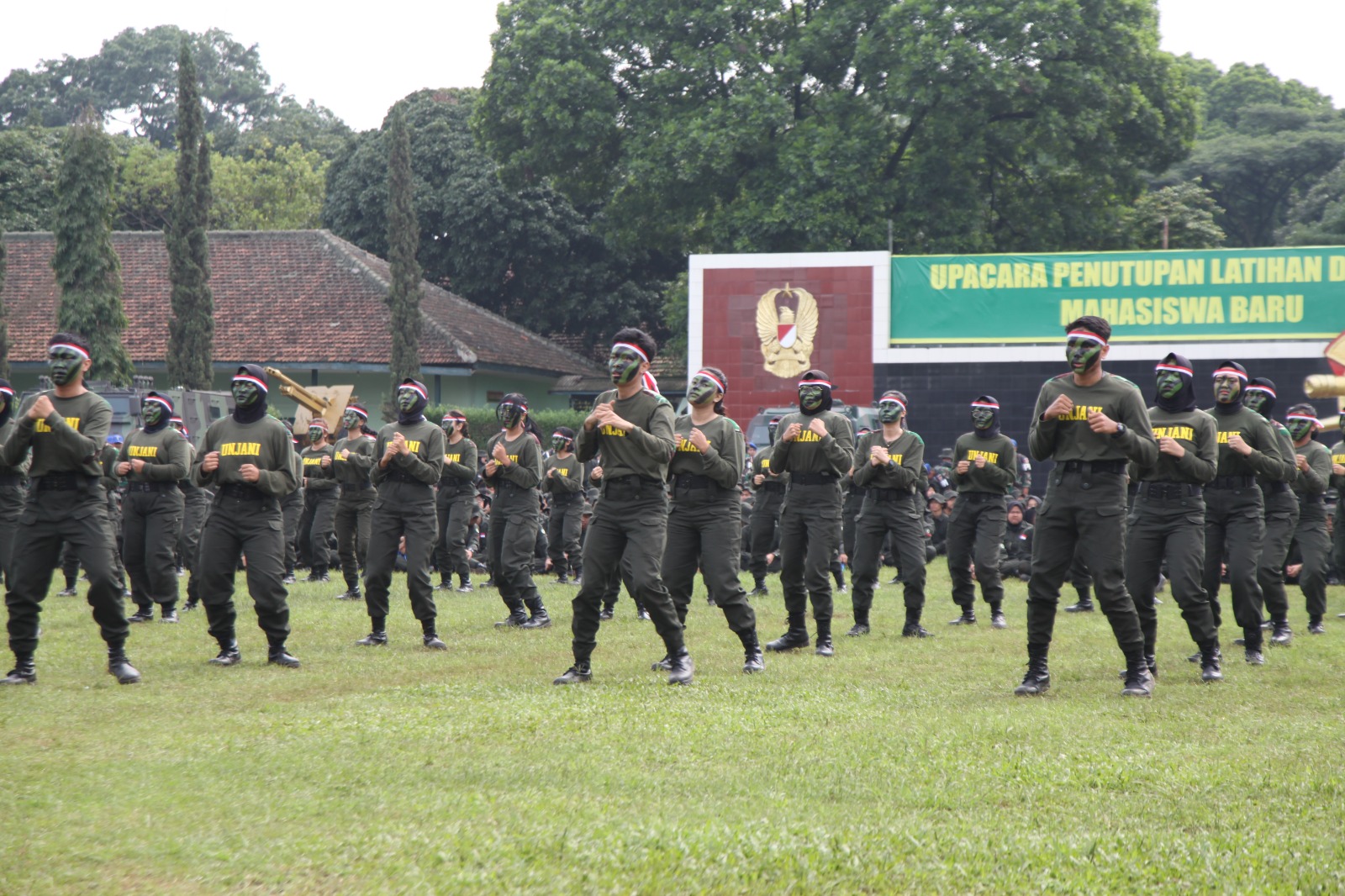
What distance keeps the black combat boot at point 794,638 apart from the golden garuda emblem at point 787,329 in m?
16.8

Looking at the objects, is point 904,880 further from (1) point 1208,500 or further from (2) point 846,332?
(2) point 846,332

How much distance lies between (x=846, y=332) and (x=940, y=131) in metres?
10.0

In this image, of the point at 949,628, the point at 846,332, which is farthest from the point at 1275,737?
the point at 846,332

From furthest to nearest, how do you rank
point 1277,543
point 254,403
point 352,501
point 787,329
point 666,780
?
point 787,329 → point 352,501 → point 1277,543 → point 254,403 → point 666,780

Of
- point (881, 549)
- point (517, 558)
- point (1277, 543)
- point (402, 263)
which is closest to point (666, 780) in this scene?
point (517, 558)

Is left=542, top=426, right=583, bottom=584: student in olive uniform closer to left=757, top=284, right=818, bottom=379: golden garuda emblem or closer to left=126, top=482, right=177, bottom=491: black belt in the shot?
left=126, top=482, right=177, bottom=491: black belt

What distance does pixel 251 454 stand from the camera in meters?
10.0

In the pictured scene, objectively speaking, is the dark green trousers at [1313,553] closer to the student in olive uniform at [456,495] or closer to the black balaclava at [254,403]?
the student in olive uniform at [456,495]

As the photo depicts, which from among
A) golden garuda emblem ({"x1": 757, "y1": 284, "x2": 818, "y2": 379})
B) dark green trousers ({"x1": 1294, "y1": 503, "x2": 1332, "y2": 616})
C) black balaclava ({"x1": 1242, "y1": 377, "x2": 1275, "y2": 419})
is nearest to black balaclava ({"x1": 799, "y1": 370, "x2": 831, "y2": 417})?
black balaclava ({"x1": 1242, "y1": 377, "x2": 1275, "y2": 419})

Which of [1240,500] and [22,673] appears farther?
[1240,500]

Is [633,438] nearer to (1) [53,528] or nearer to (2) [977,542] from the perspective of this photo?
(1) [53,528]

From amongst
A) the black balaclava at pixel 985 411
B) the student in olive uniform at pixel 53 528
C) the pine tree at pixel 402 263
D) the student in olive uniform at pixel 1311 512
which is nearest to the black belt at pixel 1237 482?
the student in olive uniform at pixel 1311 512

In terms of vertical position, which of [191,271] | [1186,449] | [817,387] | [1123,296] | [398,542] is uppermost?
[191,271]

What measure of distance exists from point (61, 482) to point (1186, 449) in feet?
24.8
